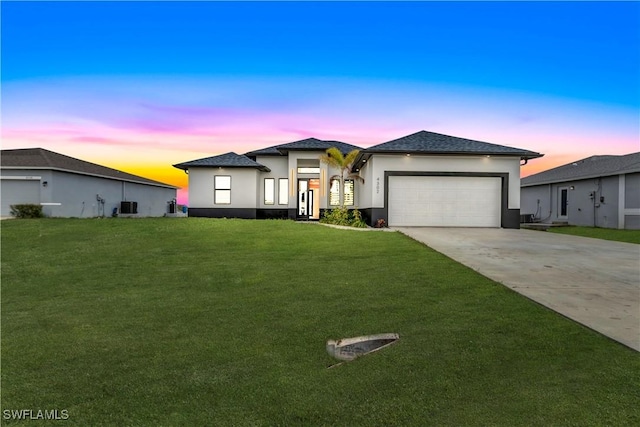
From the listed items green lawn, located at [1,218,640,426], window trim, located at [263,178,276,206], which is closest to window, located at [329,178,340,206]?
window trim, located at [263,178,276,206]

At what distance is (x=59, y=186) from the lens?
20.6 meters

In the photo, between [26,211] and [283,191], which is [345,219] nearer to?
[283,191]

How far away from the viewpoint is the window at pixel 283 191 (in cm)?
2427

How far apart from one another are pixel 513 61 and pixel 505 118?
5141 millimetres

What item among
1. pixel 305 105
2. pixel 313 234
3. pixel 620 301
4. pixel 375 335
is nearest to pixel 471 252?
pixel 620 301

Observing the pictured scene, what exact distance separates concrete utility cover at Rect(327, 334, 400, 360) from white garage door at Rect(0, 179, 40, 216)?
76.4ft

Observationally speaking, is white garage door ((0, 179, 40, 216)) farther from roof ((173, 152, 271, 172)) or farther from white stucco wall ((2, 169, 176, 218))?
roof ((173, 152, 271, 172))

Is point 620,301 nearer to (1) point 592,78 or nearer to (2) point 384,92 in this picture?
(2) point 384,92

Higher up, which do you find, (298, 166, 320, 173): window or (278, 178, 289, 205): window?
(298, 166, 320, 173): window

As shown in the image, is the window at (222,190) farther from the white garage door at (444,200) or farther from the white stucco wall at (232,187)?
the white garage door at (444,200)

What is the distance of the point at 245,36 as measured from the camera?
14.6 meters

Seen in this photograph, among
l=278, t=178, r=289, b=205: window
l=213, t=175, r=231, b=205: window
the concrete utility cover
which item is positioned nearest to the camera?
the concrete utility cover

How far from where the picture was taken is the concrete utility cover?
3.50 m

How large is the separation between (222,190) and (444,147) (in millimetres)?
13816
